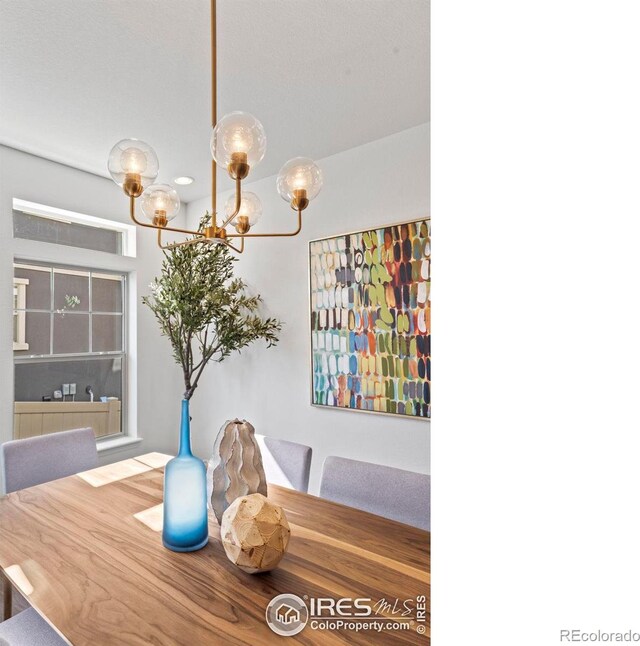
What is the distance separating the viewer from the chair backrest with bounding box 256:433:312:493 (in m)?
1.88

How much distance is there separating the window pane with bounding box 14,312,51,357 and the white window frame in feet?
1.24

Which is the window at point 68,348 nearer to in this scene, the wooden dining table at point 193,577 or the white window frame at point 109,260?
the white window frame at point 109,260

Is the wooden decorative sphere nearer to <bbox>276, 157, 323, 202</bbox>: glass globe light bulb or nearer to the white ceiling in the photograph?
<bbox>276, 157, 323, 202</bbox>: glass globe light bulb

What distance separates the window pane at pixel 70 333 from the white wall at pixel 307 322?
1017mm

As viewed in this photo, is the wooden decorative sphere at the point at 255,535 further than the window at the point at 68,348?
No

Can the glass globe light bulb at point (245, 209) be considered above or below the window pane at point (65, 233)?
below

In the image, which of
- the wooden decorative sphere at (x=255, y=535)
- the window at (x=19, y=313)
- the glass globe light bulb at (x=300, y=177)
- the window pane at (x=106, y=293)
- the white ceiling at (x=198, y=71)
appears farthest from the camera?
the window pane at (x=106, y=293)

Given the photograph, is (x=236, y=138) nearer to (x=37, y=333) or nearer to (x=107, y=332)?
(x=37, y=333)

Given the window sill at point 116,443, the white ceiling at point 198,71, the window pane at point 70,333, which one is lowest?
the window sill at point 116,443

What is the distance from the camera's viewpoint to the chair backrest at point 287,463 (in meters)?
1.88

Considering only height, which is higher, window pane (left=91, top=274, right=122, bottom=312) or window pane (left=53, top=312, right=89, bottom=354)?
window pane (left=91, top=274, right=122, bottom=312)

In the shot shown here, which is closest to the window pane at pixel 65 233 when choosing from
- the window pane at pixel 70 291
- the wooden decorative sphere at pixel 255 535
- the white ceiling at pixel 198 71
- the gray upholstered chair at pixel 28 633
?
the window pane at pixel 70 291

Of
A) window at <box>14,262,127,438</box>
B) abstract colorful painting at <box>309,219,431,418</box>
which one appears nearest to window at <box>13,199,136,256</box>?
window at <box>14,262,127,438</box>
